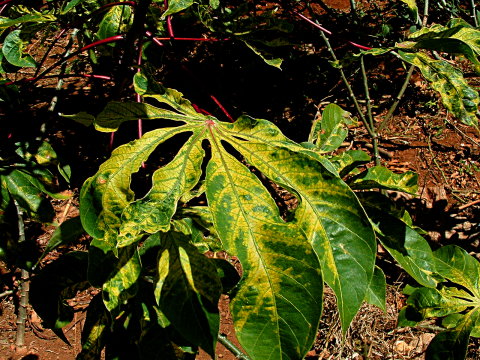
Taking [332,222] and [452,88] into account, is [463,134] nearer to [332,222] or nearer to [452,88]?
[452,88]

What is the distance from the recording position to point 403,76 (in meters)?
2.77

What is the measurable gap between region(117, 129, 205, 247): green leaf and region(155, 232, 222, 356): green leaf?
14 centimetres

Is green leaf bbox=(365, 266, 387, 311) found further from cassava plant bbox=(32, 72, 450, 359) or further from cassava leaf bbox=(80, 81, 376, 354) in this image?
cassava leaf bbox=(80, 81, 376, 354)

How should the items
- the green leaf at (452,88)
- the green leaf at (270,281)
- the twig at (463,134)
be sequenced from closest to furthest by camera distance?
1. the green leaf at (270,281)
2. the green leaf at (452,88)
3. the twig at (463,134)

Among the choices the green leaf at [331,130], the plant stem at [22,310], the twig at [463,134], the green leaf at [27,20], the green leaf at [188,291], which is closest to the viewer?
the green leaf at [188,291]

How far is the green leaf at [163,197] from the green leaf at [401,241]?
0.51 metres

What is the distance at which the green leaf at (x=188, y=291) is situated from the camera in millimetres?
810

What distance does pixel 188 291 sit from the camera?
2.80 feet

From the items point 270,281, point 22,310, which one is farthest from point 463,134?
point 22,310

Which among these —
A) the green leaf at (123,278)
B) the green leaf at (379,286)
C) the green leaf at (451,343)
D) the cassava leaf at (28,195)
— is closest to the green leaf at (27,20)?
the cassava leaf at (28,195)

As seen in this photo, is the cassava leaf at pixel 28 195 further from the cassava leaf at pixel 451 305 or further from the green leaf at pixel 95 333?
the cassava leaf at pixel 451 305

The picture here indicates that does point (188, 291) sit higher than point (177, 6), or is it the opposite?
point (177, 6)

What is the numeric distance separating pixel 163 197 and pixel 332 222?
12.2 inches

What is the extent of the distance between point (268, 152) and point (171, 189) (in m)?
0.21
